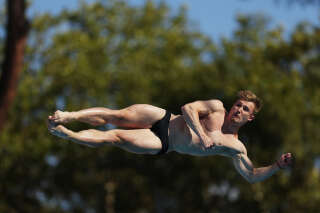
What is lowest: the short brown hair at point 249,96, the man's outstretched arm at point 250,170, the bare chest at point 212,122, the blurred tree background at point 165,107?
the blurred tree background at point 165,107

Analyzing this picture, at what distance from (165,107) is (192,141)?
2885cm

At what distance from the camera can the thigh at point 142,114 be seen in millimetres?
10030

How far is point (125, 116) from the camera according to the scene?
32.8ft

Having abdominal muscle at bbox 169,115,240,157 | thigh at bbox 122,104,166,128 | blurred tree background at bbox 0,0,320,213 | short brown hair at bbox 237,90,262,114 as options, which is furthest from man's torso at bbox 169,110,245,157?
blurred tree background at bbox 0,0,320,213

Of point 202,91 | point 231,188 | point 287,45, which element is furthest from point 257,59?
point 231,188

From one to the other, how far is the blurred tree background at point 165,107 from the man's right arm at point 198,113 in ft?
85.9

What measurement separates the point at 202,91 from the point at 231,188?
6482mm

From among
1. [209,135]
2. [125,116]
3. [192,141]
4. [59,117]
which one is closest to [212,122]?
[209,135]

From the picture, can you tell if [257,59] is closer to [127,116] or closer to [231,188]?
[231,188]

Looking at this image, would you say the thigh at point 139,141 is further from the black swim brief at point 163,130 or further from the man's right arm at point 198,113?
the man's right arm at point 198,113

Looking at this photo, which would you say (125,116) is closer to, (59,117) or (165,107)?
(59,117)

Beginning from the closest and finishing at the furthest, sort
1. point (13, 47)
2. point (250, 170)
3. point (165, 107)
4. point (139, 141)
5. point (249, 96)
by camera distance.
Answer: point (139, 141) → point (249, 96) → point (250, 170) → point (13, 47) → point (165, 107)

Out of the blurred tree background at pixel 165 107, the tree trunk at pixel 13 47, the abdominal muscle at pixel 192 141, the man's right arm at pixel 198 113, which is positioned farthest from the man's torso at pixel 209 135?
the blurred tree background at pixel 165 107

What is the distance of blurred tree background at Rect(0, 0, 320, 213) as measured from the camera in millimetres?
38438
